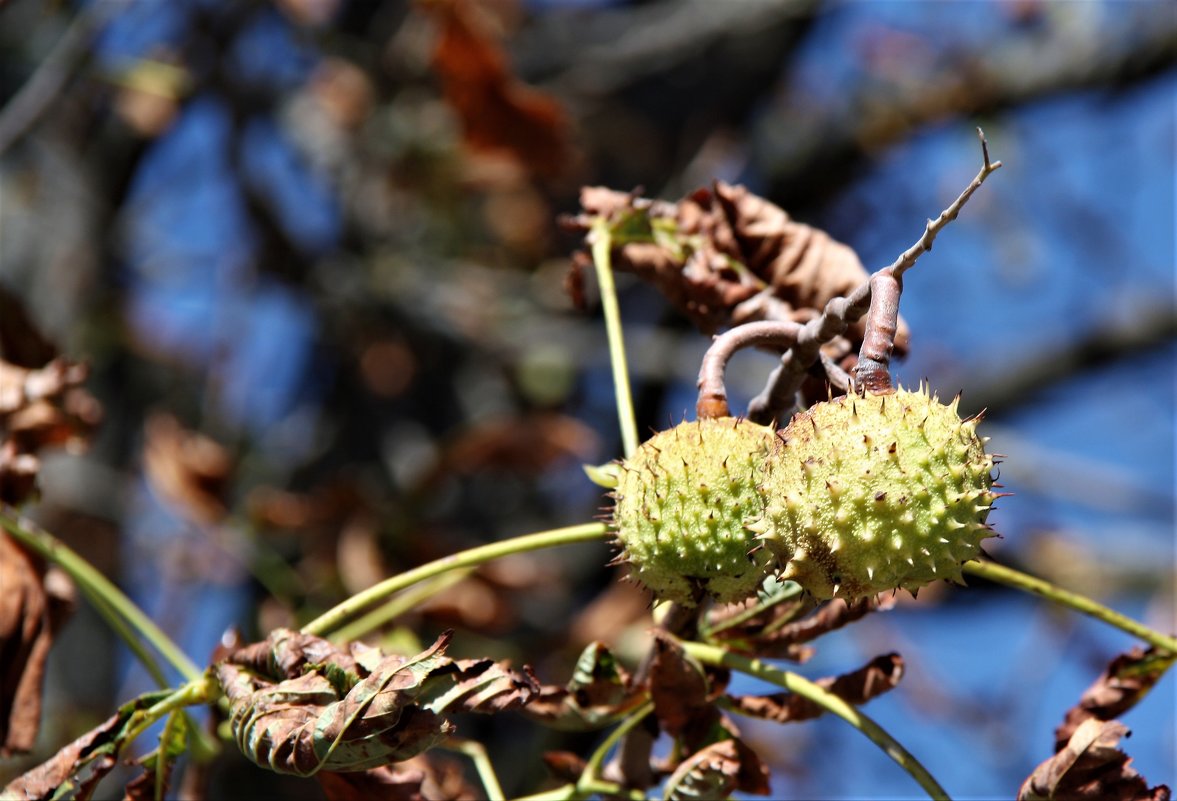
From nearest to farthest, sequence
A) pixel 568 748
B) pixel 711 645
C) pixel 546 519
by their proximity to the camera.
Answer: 1. pixel 711 645
2. pixel 568 748
3. pixel 546 519

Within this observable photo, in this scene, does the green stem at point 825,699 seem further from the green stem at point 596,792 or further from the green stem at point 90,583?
the green stem at point 90,583

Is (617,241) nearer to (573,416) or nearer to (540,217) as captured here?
(573,416)

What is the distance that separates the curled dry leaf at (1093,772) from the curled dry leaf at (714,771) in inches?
14.6

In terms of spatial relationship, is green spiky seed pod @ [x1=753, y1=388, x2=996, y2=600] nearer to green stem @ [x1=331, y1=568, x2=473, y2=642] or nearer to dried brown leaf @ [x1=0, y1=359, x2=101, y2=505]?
green stem @ [x1=331, y1=568, x2=473, y2=642]

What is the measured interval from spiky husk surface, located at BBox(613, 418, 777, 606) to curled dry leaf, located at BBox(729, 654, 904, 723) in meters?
0.27

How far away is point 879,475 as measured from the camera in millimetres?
1320

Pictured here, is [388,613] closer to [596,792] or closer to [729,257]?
[596,792]

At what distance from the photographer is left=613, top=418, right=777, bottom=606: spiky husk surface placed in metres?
1.44

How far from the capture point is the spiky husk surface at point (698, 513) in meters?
1.44

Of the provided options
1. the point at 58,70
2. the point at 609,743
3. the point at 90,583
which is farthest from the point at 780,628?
the point at 58,70

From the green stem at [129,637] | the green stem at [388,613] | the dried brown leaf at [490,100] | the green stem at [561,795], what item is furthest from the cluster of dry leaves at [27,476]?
the dried brown leaf at [490,100]

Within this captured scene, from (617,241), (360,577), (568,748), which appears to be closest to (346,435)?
(360,577)


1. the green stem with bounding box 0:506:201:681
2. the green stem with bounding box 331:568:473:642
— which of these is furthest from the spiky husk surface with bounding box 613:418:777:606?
the green stem with bounding box 0:506:201:681

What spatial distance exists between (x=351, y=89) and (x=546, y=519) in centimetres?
211
